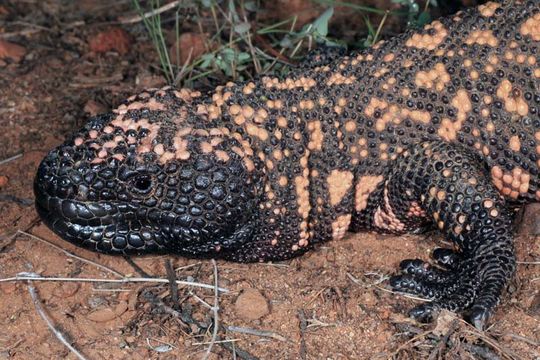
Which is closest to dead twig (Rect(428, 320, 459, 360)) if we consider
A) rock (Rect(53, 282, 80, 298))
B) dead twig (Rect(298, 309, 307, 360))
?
dead twig (Rect(298, 309, 307, 360))

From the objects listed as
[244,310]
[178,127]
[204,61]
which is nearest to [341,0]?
[204,61]

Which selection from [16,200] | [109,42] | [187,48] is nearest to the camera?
[16,200]

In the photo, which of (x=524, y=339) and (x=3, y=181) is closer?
(x=524, y=339)

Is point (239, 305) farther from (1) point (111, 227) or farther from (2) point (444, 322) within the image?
(2) point (444, 322)

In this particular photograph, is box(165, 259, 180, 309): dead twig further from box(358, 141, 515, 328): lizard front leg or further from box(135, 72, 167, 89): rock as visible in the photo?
box(135, 72, 167, 89): rock

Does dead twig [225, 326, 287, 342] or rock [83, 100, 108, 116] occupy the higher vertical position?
rock [83, 100, 108, 116]

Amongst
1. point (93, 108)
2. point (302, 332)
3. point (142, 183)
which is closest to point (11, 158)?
point (93, 108)
